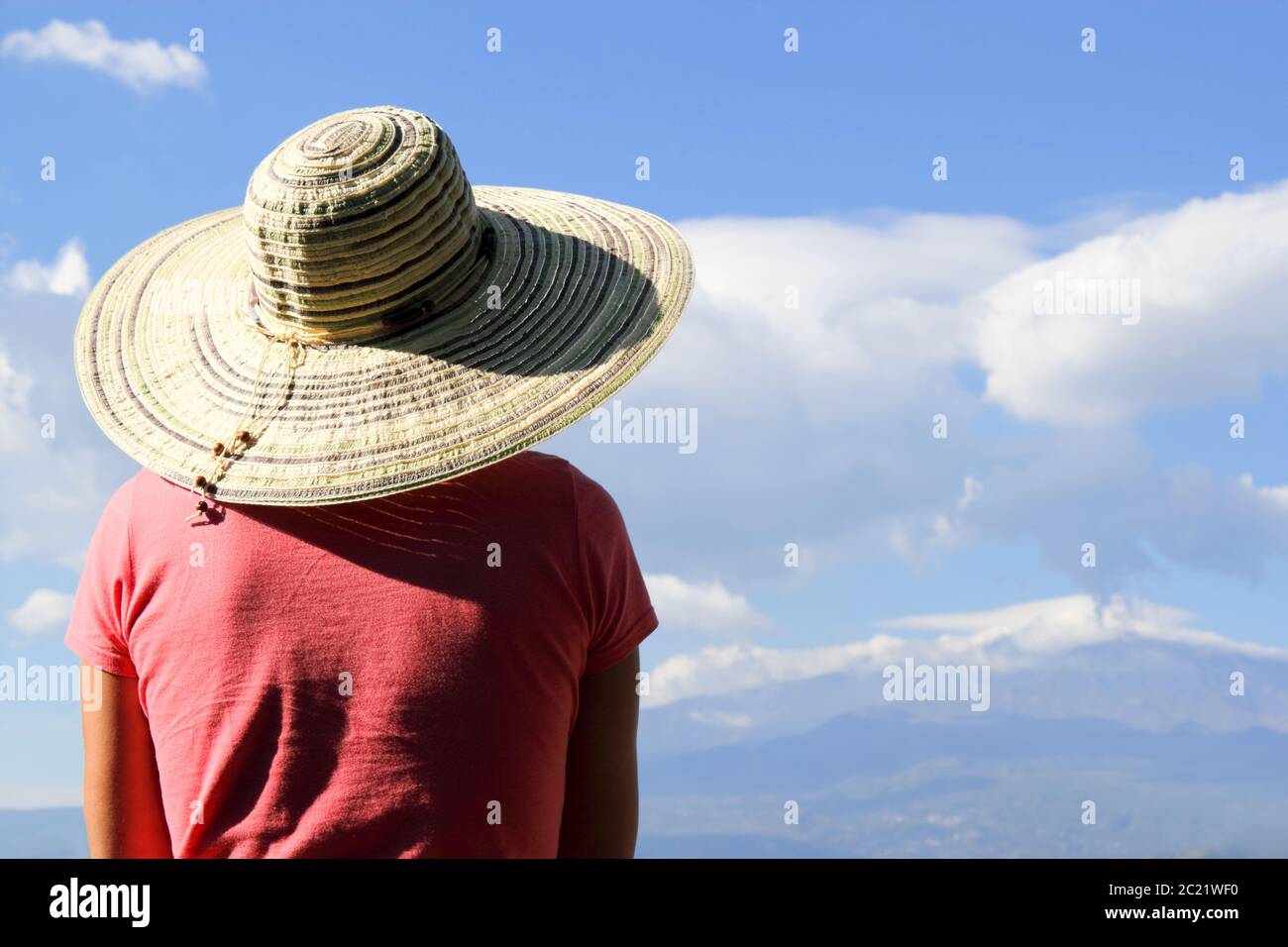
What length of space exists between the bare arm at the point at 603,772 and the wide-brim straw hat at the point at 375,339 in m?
0.49

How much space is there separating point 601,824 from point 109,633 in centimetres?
96

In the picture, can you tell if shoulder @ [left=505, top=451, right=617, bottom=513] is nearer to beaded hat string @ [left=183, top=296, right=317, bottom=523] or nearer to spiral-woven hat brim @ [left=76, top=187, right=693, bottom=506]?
spiral-woven hat brim @ [left=76, top=187, right=693, bottom=506]

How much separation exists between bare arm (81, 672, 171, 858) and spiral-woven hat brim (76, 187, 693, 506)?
1.50 feet

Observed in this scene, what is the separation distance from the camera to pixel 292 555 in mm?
2031

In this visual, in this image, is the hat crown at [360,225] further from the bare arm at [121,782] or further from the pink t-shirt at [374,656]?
the bare arm at [121,782]

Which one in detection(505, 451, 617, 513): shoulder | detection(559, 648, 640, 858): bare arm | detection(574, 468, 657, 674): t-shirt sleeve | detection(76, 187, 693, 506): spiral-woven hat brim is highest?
detection(76, 187, 693, 506): spiral-woven hat brim

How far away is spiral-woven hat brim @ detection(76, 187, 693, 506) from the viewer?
2.10 m

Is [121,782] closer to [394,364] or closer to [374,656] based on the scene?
[374,656]

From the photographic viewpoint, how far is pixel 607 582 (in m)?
2.10

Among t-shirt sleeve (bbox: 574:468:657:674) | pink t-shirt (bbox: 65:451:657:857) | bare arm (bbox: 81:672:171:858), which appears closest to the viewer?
pink t-shirt (bbox: 65:451:657:857)

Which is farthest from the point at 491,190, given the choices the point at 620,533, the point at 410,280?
the point at 620,533

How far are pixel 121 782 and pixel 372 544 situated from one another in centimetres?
70

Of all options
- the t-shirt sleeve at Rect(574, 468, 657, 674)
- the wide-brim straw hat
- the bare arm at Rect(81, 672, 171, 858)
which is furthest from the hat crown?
the bare arm at Rect(81, 672, 171, 858)

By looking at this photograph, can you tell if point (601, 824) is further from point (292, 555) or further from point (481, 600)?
point (292, 555)
